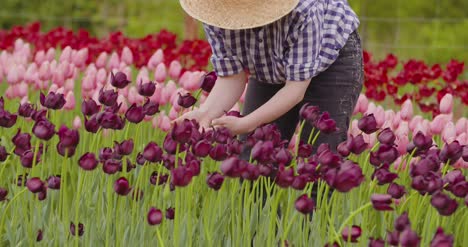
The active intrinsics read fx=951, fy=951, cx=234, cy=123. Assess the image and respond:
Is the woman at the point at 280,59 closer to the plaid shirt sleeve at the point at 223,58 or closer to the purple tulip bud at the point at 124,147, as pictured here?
the plaid shirt sleeve at the point at 223,58

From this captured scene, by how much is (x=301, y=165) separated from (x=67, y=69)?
218 cm

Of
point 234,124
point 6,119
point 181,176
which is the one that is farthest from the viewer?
point 234,124

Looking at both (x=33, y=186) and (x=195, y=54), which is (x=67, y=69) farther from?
(x=33, y=186)

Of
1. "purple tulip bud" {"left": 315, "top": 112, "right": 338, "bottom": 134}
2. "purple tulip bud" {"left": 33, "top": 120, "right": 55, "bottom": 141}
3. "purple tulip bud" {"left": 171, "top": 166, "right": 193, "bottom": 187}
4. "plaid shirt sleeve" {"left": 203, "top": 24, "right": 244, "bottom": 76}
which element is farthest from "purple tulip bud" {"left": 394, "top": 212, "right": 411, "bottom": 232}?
"plaid shirt sleeve" {"left": 203, "top": 24, "right": 244, "bottom": 76}

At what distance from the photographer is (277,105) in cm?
274

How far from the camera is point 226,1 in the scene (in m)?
2.73

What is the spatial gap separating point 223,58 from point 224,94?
115mm

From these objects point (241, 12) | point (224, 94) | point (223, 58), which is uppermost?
point (241, 12)

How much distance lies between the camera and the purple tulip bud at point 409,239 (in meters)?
1.66

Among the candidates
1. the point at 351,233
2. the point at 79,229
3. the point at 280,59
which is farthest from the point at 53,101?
the point at 351,233

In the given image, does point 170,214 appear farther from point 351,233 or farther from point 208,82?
point 208,82

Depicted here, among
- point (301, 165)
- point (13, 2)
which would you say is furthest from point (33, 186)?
point (13, 2)

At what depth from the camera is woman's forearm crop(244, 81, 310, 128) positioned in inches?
107

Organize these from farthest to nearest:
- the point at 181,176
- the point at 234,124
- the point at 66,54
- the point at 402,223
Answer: the point at 66,54 → the point at 234,124 → the point at 181,176 → the point at 402,223
